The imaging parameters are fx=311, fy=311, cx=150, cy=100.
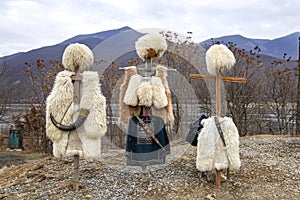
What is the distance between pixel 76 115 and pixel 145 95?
88 cm

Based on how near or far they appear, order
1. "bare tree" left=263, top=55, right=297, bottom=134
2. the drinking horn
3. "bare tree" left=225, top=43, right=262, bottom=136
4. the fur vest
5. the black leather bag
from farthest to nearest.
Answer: "bare tree" left=263, top=55, right=297, bottom=134 → "bare tree" left=225, top=43, right=262, bottom=136 → the black leather bag → the fur vest → the drinking horn

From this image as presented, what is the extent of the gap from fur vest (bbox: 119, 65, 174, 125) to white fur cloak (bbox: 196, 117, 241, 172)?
0.56 m

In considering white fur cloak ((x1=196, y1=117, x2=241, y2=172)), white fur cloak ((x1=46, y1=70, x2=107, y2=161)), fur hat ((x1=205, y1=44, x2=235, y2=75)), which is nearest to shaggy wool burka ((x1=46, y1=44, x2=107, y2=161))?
white fur cloak ((x1=46, y1=70, x2=107, y2=161))

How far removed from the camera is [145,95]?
385cm

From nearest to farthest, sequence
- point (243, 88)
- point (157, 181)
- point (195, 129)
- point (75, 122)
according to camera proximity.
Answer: point (75, 122), point (157, 181), point (195, 129), point (243, 88)

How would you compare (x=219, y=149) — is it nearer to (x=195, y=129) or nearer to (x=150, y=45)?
(x=195, y=129)

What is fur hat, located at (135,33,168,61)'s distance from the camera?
12.9 ft

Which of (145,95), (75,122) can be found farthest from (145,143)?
Answer: (75,122)

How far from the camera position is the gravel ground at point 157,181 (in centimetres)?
397

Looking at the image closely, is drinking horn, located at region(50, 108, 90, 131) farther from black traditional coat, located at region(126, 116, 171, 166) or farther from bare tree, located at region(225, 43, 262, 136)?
bare tree, located at region(225, 43, 262, 136)

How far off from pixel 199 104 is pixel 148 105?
7146mm

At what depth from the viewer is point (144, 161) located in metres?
4.00

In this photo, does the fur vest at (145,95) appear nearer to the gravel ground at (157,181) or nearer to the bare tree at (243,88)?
the gravel ground at (157,181)

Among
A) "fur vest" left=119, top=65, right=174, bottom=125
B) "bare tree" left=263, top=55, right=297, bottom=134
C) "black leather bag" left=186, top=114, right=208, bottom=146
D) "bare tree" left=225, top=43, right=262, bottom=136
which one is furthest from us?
"bare tree" left=263, top=55, right=297, bottom=134
